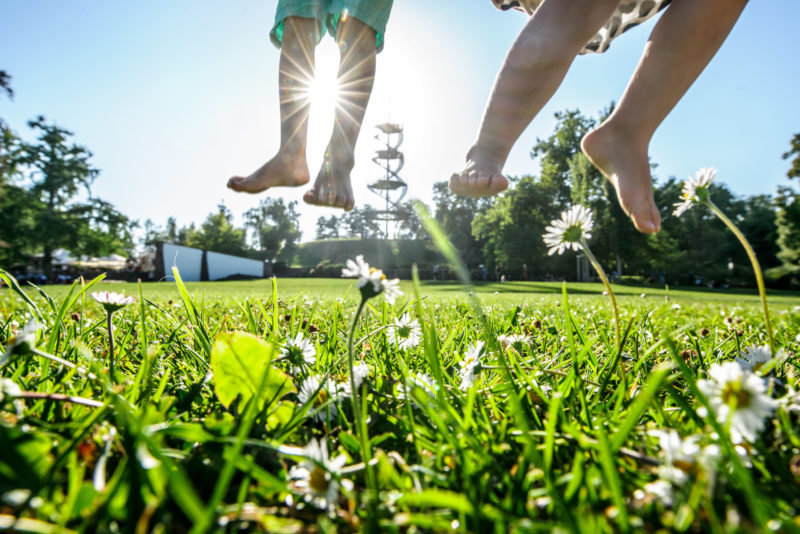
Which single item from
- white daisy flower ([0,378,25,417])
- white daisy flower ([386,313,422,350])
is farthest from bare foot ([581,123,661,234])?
white daisy flower ([0,378,25,417])

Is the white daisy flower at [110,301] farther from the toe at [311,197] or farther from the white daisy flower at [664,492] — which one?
the toe at [311,197]

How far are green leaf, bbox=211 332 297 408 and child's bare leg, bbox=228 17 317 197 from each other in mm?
1342

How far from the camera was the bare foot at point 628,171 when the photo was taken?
1433mm

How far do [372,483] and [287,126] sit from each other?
1.79 m

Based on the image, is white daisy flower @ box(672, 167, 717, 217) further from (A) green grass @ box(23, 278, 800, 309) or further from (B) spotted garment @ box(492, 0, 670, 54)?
(B) spotted garment @ box(492, 0, 670, 54)

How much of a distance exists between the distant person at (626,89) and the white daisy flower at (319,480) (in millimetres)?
1252

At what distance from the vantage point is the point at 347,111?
199 centimetres

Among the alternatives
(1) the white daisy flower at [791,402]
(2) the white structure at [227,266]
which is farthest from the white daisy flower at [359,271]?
(2) the white structure at [227,266]

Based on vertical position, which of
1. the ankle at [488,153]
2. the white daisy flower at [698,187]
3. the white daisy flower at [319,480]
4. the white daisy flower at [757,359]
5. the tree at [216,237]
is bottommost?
the white daisy flower at [319,480]

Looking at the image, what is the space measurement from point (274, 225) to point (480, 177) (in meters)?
56.4

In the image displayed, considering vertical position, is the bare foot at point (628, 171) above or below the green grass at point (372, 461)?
above

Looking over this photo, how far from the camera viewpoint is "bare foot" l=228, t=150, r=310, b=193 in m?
1.81

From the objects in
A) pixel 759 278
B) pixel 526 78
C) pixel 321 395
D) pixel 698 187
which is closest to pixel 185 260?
pixel 526 78

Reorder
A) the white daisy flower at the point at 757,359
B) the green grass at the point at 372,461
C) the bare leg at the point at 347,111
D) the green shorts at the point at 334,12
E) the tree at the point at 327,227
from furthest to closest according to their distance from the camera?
the tree at the point at 327,227 → the bare leg at the point at 347,111 → the green shorts at the point at 334,12 → the white daisy flower at the point at 757,359 → the green grass at the point at 372,461
